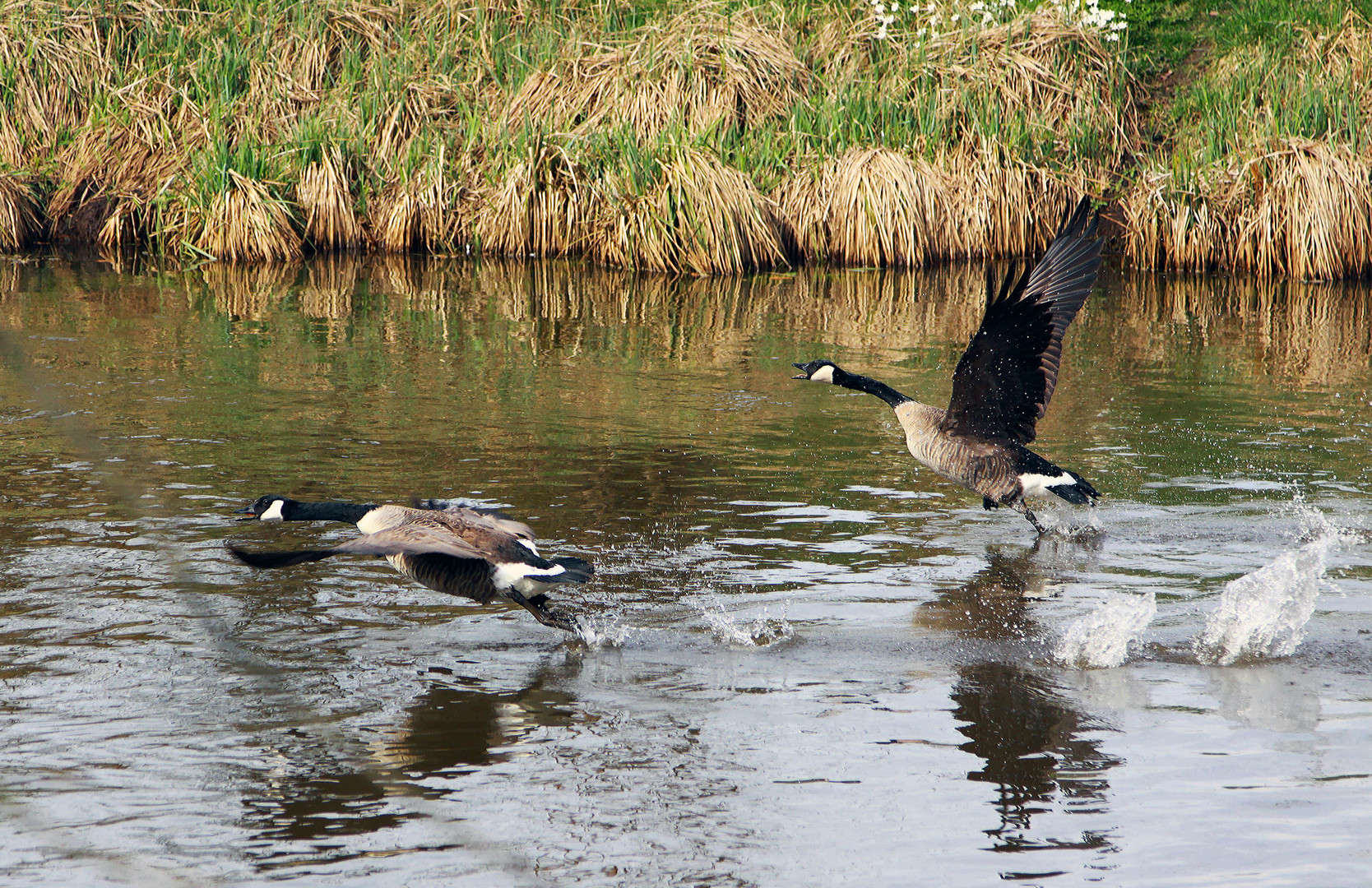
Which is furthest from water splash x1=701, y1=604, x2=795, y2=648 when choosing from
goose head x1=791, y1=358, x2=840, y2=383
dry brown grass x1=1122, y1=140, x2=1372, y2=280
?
dry brown grass x1=1122, y1=140, x2=1372, y2=280

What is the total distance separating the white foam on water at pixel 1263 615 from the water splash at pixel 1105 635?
24 centimetres

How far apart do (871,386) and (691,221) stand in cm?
798

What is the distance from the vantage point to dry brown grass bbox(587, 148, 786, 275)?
15359 mm

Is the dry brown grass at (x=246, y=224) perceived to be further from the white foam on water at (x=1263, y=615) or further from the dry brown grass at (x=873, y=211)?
the white foam on water at (x=1263, y=615)

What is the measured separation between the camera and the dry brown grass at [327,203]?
644 inches

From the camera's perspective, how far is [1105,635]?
555cm

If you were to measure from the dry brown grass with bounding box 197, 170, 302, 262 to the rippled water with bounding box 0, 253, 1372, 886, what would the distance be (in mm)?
5324

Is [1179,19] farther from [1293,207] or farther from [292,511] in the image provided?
[292,511]

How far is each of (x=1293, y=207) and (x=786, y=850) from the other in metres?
13.1

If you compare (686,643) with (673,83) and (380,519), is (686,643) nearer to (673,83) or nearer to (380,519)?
(380,519)

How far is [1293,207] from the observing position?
588 inches

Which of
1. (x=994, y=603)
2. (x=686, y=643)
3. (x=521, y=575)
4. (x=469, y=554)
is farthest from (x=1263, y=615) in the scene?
(x=469, y=554)

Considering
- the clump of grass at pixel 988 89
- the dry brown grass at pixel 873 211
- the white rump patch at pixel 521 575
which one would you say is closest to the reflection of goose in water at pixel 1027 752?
the white rump patch at pixel 521 575

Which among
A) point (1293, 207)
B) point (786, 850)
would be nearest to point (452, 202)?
point (1293, 207)
